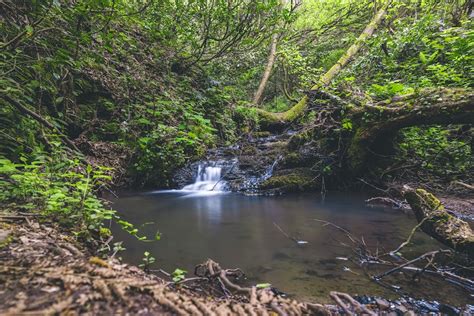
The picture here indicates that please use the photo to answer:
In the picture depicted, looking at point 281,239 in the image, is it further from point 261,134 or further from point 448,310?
point 261,134

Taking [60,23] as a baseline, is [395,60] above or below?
above

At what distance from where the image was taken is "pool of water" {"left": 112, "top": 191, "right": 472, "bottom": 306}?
262 cm

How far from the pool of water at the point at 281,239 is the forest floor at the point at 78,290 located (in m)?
0.85

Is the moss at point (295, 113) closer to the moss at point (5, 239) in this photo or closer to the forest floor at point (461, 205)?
the forest floor at point (461, 205)

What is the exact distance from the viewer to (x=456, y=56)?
6219mm

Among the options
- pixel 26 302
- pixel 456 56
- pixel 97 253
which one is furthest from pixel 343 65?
pixel 26 302

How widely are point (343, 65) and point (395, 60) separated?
2.79 m

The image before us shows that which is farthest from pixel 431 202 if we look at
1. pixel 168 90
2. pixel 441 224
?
pixel 168 90

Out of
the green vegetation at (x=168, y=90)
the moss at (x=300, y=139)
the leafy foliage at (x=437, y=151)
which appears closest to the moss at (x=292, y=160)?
the green vegetation at (x=168, y=90)

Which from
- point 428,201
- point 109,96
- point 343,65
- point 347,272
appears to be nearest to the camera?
point 347,272

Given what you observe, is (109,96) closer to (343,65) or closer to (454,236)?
(454,236)

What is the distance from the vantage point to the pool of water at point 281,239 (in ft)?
8.59

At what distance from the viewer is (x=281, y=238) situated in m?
3.92

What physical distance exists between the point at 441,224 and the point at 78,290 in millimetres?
3286
